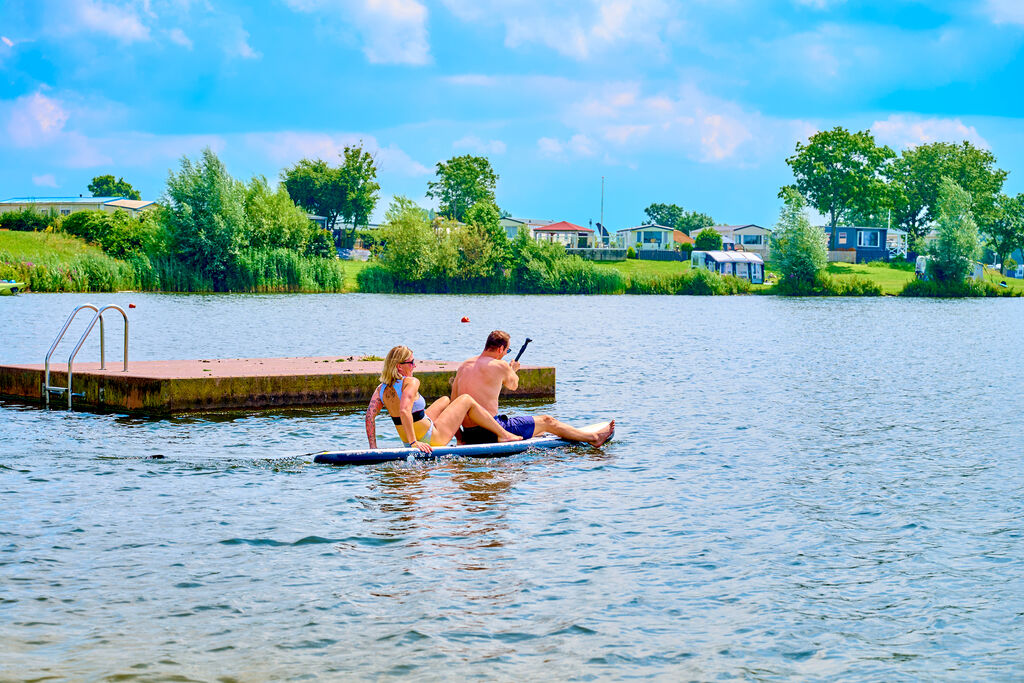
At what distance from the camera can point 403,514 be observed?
39.2ft

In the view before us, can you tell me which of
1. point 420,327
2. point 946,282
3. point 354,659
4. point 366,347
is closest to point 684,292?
point 946,282

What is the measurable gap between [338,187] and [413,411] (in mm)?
122220

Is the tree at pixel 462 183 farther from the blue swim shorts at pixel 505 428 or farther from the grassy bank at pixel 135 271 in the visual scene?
the blue swim shorts at pixel 505 428

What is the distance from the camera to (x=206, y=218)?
3051 inches

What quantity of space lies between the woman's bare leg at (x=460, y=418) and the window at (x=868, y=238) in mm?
128589

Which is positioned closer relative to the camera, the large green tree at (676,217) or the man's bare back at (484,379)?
the man's bare back at (484,379)

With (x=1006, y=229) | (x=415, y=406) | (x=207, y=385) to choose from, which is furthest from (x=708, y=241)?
(x=415, y=406)

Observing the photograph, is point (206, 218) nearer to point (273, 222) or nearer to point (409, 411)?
point (273, 222)

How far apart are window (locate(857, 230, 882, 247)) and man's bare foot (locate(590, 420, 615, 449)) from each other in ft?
414

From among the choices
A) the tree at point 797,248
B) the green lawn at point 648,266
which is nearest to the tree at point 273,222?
the green lawn at point 648,266

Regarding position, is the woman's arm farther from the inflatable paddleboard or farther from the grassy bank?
the grassy bank

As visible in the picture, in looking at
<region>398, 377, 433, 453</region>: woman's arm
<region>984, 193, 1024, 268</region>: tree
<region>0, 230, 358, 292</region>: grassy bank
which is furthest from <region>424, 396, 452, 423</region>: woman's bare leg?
<region>984, 193, 1024, 268</region>: tree

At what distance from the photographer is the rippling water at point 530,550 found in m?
7.89

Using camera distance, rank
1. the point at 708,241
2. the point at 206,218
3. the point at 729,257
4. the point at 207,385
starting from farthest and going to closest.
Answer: the point at 708,241 → the point at 729,257 → the point at 206,218 → the point at 207,385
